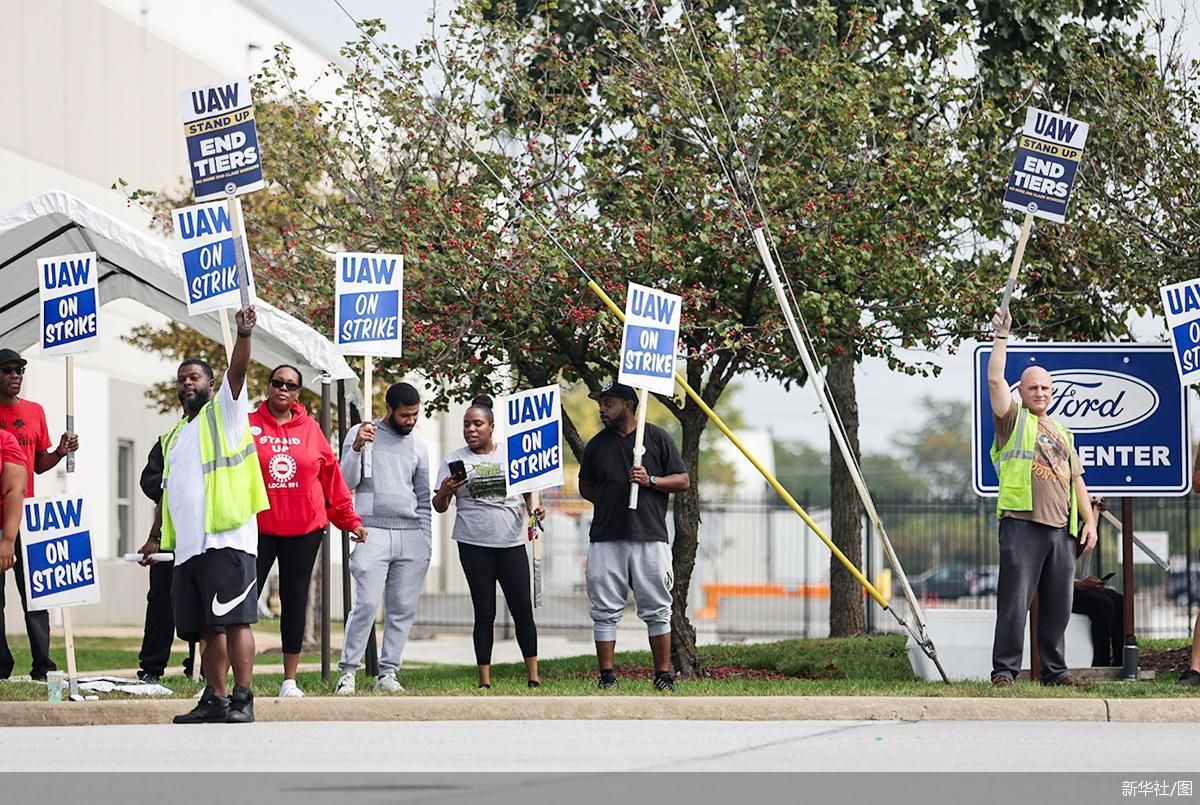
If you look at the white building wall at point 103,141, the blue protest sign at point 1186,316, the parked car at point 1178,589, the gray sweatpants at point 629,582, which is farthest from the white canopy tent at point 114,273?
the parked car at point 1178,589

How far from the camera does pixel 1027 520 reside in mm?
12250

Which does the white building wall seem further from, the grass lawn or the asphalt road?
the asphalt road

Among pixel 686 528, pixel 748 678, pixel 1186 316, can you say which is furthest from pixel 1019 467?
pixel 686 528

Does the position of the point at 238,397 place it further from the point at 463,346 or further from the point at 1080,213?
the point at 1080,213

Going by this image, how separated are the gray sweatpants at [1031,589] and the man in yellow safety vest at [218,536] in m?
4.83

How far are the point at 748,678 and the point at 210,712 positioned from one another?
6.02 m

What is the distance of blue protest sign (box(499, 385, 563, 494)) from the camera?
13.1 m

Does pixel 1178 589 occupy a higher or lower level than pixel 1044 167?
lower

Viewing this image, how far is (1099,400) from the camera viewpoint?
13328 mm

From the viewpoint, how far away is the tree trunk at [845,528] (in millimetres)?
19422

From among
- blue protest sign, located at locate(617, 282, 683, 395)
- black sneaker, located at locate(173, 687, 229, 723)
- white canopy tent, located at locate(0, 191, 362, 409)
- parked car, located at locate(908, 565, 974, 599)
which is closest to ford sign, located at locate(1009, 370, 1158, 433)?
blue protest sign, located at locate(617, 282, 683, 395)

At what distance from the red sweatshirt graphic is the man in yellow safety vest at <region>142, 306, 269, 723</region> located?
1.22 meters

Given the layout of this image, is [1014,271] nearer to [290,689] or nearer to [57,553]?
[290,689]

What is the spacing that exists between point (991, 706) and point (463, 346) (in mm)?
5831
